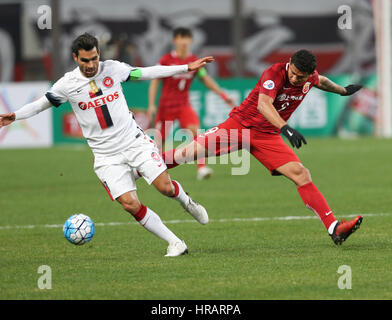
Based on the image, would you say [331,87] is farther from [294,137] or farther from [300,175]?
[294,137]

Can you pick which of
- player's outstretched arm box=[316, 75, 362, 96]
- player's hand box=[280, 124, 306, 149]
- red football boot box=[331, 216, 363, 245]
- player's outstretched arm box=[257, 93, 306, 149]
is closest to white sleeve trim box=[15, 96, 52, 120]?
player's outstretched arm box=[257, 93, 306, 149]

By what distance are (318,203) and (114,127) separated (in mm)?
2025

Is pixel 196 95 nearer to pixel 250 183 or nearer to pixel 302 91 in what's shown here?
pixel 250 183

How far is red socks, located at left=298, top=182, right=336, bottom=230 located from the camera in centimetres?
820

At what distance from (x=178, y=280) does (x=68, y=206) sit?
545 cm

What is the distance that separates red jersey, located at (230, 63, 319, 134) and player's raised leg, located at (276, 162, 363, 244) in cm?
54

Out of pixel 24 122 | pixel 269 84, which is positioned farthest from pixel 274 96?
pixel 24 122

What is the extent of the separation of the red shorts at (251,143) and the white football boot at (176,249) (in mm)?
1316

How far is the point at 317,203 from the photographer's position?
27.0 feet

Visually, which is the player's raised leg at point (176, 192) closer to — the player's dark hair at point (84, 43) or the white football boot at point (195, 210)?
the white football boot at point (195, 210)

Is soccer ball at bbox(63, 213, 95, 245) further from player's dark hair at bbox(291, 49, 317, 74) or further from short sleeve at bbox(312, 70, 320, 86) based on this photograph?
short sleeve at bbox(312, 70, 320, 86)

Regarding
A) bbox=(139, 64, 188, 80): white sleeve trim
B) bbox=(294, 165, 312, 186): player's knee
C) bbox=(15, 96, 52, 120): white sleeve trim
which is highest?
bbox=(139, 64, 188, 80): white sleeve trim

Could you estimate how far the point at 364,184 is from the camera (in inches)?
535

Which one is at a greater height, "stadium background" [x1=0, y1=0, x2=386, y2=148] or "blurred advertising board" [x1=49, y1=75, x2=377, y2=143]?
"stadium background" [x1=0, y1=0, x2=386, y2=148]
